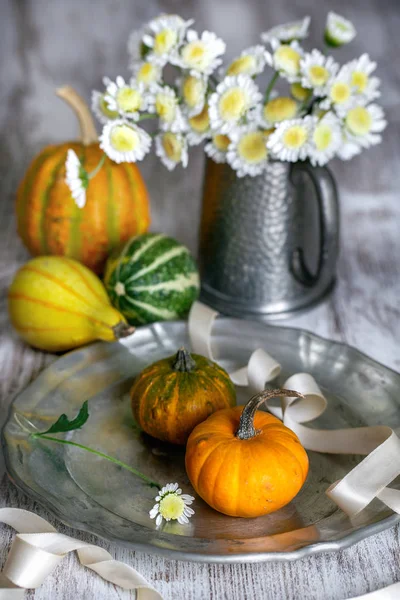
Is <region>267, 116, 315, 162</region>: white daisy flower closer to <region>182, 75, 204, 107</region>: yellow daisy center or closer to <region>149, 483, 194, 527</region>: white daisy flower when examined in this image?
<region>182, 75, 204, 107</region>: yellow daisy center

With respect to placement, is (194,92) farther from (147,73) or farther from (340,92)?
(340,92)

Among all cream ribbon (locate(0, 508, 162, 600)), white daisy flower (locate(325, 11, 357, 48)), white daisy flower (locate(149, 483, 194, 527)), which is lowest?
cream ribbon (locate(0, 508, 162, 600))

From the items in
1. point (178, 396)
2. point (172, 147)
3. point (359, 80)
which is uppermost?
point (359, 80)

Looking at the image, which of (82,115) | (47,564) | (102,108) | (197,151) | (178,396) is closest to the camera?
(47,564)

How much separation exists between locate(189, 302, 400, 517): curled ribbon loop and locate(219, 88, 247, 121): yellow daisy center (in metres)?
0.27

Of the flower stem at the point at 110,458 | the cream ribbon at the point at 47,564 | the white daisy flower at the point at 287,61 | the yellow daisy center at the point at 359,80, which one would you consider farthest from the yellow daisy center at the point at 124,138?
the cream ribbon at the point at 47,564

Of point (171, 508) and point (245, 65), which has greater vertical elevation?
point (245, 65)

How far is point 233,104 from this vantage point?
40.4 inches

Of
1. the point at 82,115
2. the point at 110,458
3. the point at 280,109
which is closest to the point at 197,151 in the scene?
the point at 82,115

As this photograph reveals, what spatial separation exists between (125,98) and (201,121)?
0.11 metres

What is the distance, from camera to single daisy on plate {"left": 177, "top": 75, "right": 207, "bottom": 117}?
41.2 inches

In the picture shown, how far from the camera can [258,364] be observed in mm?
998

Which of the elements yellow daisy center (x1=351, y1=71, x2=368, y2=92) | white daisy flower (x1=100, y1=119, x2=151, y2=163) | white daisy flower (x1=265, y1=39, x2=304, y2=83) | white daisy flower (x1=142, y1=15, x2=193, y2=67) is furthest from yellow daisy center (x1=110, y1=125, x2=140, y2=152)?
yellow daisy center (x1=351, y1=71, x2=368, y2=92)

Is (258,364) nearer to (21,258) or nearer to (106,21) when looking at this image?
(21,258)
